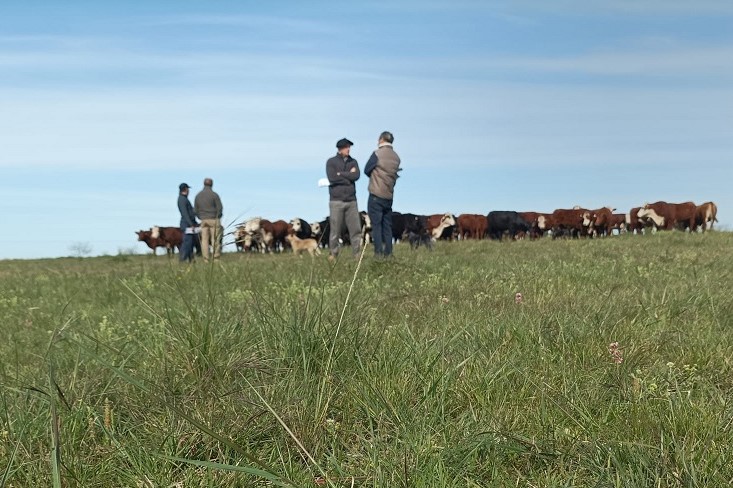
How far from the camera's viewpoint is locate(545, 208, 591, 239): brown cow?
42.3 meters

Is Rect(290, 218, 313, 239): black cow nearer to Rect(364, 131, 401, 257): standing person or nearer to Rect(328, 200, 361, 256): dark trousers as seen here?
Rect(328, 200, 361, 256): dark trousers

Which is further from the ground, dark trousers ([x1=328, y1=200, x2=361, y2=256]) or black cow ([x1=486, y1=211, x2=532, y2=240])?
→ black cow ([x1=486, y1=211, x2=532, y2=240])

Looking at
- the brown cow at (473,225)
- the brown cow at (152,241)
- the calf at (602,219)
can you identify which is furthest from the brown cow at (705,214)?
the brown cow at (152,241)

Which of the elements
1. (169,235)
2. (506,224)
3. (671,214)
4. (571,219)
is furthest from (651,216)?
(169,235)

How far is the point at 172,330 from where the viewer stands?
12.2 ft

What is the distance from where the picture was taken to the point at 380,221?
14.1 m

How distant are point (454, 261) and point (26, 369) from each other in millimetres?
7865

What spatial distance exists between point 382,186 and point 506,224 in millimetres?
26459

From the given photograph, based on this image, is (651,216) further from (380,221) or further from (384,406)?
(384,406)

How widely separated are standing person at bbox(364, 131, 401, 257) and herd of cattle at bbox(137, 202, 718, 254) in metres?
17.2

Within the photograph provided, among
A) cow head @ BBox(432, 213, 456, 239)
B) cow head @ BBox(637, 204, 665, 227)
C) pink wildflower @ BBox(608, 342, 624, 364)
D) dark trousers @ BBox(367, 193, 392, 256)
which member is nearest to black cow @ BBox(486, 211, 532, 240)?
cow head @ BBox(432, 213, 456, 239)

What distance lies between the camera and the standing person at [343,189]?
1414cm

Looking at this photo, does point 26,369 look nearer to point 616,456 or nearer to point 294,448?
point 294,448

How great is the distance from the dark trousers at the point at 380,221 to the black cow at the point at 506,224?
997 inches
